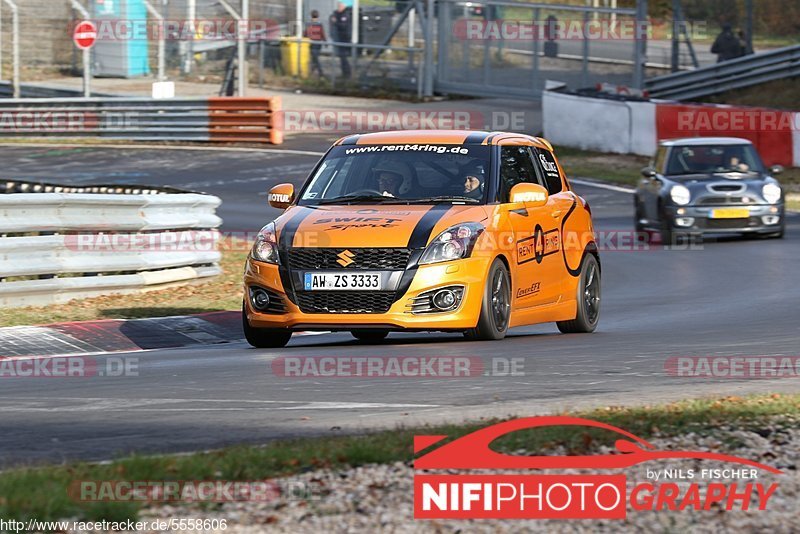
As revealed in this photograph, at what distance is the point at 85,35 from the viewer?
36.8 meters

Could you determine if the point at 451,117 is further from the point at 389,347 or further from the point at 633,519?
the point at 633,519

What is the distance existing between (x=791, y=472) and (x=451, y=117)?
107 feet

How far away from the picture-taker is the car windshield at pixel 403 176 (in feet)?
38.4

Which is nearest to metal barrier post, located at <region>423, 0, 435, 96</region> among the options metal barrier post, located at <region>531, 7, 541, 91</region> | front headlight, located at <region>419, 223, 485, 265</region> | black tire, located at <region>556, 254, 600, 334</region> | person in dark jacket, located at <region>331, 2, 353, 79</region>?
person in dark jacket, located at <region>331, 2, 353, 79</region>

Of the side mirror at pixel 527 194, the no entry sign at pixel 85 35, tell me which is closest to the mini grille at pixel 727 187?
the side mirror at pixel 527 194

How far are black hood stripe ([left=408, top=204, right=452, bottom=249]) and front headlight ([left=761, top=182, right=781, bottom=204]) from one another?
445 inches

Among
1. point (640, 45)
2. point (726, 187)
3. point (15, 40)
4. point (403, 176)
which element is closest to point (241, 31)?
point (15, 40)

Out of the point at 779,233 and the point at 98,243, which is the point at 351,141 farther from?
the point at 779,233

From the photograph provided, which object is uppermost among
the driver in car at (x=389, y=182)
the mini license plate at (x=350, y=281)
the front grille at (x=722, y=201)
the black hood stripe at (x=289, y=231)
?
the driver in car at (x=389, y=182)

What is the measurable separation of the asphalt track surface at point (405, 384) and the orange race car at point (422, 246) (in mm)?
252

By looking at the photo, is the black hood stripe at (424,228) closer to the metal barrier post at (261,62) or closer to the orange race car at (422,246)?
the orange race car at (422,246)

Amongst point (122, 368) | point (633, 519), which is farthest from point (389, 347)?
point (633, 519)

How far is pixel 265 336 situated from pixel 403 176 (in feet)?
5.32

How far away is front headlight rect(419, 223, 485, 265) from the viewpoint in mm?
10781
